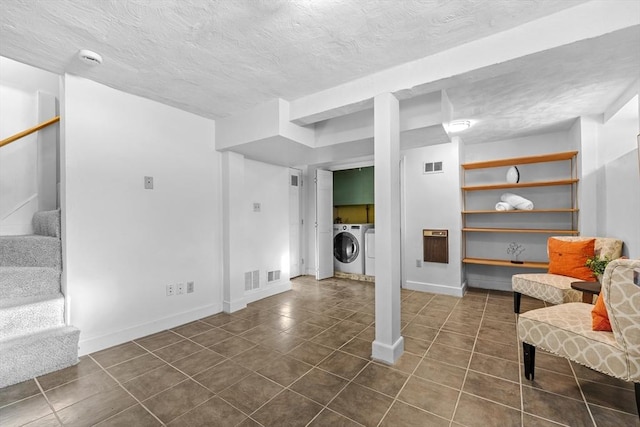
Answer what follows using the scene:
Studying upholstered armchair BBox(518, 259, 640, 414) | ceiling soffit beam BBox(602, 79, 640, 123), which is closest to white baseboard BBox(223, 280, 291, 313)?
upholstered armchair BBox(518, 259, 640, 414)

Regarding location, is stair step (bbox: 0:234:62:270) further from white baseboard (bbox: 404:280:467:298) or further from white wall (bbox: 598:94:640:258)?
white wall (bbox: 598:94:640:258)

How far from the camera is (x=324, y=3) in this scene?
1550 millimetres

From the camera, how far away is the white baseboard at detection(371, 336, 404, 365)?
7.23 ft

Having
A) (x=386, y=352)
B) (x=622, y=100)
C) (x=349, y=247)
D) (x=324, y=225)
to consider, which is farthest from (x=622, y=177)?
(x=324, y=225)

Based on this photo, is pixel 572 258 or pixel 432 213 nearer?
pixel 572 258

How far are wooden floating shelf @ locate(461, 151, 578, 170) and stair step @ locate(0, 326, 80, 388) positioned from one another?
5.01 m

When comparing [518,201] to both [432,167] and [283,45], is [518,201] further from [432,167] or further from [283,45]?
[283,45]

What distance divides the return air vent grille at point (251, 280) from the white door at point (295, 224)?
130 centimetres

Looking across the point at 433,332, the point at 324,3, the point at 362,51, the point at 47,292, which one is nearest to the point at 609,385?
the point at 433,332

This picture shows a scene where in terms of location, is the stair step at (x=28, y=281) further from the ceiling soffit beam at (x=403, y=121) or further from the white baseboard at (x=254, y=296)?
the ceiling soffit beam at (x=403, y=121)

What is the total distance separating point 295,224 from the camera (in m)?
5.38

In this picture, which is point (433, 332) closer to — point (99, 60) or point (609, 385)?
point (609, 385)

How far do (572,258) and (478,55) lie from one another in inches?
103

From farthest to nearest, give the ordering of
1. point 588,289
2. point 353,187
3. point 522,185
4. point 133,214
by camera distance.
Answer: point 353,187 → point 522,185 → point 133,214 → point 588,289
